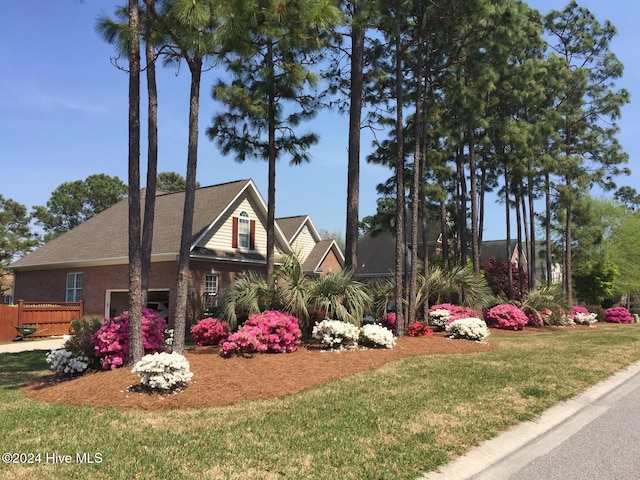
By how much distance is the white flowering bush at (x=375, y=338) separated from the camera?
12422 mm

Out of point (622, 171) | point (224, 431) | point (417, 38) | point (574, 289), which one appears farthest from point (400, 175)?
point (574, 289)

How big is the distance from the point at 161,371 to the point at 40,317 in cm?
1768

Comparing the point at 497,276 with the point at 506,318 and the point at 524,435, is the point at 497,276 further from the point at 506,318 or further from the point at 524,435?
the point at 524,435

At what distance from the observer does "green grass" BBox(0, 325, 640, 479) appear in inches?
194

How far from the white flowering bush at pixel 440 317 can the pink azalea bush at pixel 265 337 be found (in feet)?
25.1

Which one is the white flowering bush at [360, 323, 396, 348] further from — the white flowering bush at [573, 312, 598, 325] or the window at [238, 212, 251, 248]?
the white flowering bush at [573, 312, 598, 325]

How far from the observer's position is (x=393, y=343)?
41.9 feet

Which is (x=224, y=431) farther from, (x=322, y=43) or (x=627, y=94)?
(x=627, y=94)

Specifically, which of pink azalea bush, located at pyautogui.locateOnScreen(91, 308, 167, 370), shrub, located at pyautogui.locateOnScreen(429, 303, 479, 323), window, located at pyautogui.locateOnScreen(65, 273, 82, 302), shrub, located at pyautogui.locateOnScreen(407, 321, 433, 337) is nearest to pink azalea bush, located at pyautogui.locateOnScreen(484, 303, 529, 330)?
shrub, located at pyautogui.locateOnScreen(429, 303, 479, 323)

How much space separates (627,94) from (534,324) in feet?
62.3

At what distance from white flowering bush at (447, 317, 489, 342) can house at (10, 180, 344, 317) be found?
7.53 m

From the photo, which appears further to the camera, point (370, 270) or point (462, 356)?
point (370, 270)

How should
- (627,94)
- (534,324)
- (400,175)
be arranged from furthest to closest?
(627,94), (534,324), (400,175)

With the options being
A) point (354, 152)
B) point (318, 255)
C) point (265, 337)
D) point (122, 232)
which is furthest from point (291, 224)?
point (265, 337)
